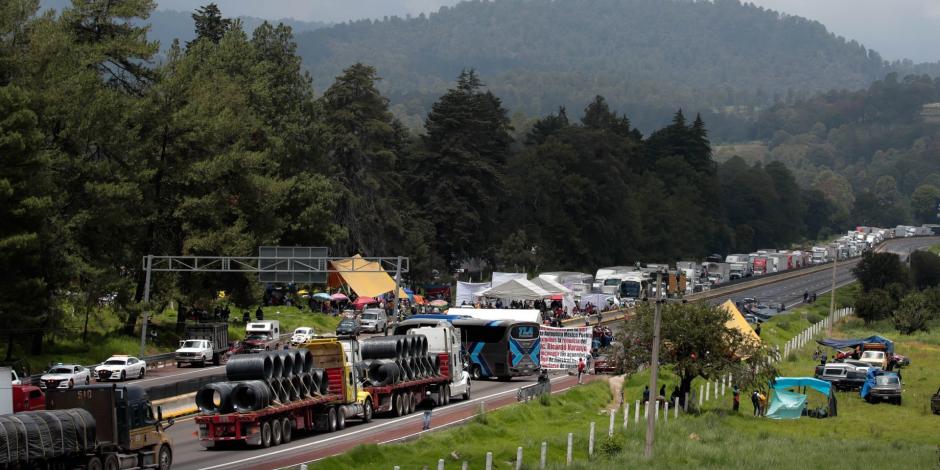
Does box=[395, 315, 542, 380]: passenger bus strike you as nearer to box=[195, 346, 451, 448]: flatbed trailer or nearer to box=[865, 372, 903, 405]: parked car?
box=[195, 346, 451, 448]: flatbed trailer

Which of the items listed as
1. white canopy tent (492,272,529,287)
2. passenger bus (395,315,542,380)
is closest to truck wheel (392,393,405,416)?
passenger bus (395,315,542,380)

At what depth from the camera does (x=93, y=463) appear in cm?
3172

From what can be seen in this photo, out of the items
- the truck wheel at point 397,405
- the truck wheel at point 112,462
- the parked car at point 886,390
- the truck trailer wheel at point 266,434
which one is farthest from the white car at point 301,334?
the truck wheel at point 112,462

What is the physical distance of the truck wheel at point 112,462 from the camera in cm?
3222

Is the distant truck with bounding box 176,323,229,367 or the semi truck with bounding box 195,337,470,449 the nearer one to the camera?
the semi truck with bounding box 195,337,470,449

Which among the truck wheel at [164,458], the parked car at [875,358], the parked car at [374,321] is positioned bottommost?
the parked car at [875,358]

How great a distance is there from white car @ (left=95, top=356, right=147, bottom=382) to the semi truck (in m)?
15.1

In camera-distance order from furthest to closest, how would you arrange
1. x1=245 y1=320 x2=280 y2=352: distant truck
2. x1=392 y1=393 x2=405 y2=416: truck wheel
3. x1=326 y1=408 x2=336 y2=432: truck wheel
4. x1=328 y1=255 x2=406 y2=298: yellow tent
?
x1=328 y1=255 x2=406 y2=298: yellow tent < x1=245 y1=320 x2=280 y2=352: distant truck < x1=392 y1=393 x2=405 y2=416: truck wheel < x1=326 y1=408 x2=336 y2=432: truck wheel

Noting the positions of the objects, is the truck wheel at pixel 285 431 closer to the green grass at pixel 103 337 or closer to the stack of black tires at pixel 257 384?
the stack of black tires at pixel 257 384

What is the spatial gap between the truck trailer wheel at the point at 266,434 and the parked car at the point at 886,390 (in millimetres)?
31463

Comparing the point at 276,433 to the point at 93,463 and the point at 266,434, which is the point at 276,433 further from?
the point at 93,463

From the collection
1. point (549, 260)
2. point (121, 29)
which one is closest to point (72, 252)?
point (121, 29)

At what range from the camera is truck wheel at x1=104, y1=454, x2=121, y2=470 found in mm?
32219

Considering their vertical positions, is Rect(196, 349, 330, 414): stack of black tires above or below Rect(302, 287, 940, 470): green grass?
above
